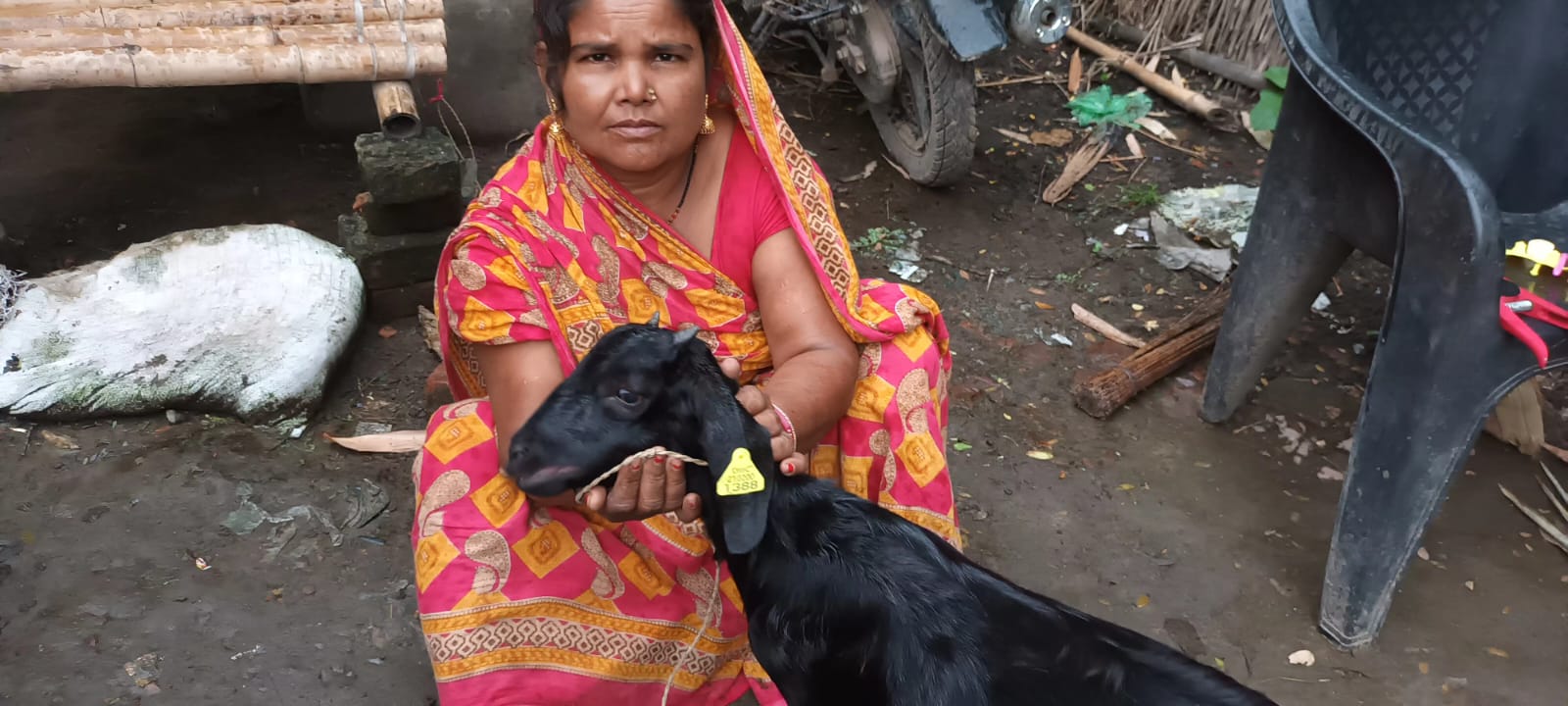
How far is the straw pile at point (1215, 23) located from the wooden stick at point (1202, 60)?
5cm

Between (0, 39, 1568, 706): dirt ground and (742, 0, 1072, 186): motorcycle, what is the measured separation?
0.37m

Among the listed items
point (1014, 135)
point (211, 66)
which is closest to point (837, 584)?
point (211, 66)

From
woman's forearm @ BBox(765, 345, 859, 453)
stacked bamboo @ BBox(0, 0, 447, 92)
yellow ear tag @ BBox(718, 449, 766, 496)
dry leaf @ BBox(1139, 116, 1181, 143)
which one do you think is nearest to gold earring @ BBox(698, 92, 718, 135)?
woman's forearm @ BBox(765, 345, 859, 453)

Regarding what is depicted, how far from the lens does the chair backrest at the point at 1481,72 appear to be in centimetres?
293

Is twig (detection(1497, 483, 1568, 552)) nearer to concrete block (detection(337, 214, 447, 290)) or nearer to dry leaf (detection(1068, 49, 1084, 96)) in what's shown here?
dry leaf (detection(1068, 49, 1084, 96))

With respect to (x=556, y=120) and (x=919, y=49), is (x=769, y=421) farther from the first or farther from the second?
(x=919, y=49)

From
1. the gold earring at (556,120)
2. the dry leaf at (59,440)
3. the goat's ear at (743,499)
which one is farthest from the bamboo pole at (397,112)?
the goat's ear at (743,499)

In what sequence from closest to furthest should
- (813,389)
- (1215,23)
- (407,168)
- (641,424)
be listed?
(641,424), (813,389), (407,168), (1215,23)

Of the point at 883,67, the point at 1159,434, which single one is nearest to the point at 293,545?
the point at 1159,434

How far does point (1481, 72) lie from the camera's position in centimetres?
299

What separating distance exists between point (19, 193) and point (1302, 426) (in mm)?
4865

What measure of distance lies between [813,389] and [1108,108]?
150 inches

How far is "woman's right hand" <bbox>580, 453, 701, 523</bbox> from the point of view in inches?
70.2

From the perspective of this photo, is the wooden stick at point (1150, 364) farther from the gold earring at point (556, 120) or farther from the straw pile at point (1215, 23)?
the straw pile at point (1215, 23)
